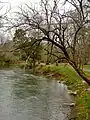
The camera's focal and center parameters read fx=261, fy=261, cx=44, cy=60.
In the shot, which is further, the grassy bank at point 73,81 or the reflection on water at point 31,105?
the grassy bank at point 73,81

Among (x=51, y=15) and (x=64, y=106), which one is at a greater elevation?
(x=51, y=15)

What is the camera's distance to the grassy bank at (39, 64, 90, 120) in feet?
49.6

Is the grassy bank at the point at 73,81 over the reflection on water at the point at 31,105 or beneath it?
over

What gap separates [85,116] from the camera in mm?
14000

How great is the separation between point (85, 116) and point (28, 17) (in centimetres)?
769

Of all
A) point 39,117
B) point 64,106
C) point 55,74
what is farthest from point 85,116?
point 55,74

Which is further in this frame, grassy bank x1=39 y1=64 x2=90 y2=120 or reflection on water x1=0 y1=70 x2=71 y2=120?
grassy bank x1=39 y1=64 x2=90 y2=120

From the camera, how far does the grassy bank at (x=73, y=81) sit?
15118 mm

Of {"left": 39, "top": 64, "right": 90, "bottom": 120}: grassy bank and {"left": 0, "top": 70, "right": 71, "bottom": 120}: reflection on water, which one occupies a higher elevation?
{"left": 39, "top": 64, "right": 90, "bottom": 120}: grassy bank

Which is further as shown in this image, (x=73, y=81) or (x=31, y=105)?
(x=73, y=81)

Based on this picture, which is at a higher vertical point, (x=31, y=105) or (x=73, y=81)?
(x=73, y=81)

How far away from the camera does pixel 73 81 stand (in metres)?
29.5

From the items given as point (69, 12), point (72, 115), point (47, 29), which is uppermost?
point (69, 12)

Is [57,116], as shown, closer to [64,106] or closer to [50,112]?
[50,112]
